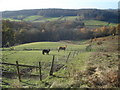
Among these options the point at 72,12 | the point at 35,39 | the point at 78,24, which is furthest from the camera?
the point at 72,12

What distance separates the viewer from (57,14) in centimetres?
15450

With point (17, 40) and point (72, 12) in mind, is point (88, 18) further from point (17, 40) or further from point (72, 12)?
point (17, 40)

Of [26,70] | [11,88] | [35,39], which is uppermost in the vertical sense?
[11,88]

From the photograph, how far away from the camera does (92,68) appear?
47.4 ft

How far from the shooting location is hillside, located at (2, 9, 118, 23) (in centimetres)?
13204

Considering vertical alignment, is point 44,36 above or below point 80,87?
below

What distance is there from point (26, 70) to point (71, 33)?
78.3 metres

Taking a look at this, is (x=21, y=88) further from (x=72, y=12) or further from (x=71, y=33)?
(x=72, y=12)

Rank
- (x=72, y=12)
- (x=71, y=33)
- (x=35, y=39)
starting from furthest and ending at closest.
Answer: (x=72, y=12), (x=71, y=33), (x=35, y=39)

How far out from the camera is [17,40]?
66.6m

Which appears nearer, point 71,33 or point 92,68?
point 92,68

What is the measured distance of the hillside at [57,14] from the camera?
433ft

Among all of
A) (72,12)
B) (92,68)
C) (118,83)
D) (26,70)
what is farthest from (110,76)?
(72,12)

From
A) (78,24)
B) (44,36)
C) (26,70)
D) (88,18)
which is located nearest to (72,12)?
(88,18)
